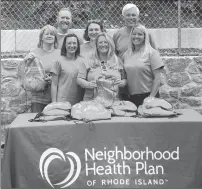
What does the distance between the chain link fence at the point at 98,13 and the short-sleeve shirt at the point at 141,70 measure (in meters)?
2.37

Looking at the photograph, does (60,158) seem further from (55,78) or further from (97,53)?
(97,53)

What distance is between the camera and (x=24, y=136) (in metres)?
4.65

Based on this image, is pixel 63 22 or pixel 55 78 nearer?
pixel 55 78

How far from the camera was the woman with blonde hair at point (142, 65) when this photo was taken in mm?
5105

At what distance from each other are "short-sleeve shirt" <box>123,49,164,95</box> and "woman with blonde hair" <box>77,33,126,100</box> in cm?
9

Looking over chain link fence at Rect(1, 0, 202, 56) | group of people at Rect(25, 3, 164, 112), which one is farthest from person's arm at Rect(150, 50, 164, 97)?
chain link fence at Rect(1, 0, 202, 56)

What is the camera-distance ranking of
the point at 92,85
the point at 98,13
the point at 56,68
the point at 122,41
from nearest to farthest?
1. the point at 92,85
2. the point at 56,68
3. the point at 122,41
4. the point at 98,13

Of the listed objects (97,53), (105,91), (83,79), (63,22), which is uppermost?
(63,22)

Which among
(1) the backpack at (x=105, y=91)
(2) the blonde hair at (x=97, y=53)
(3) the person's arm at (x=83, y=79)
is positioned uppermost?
(2) the blonde hair at (x=97, y=53)

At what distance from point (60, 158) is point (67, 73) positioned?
0.99 m

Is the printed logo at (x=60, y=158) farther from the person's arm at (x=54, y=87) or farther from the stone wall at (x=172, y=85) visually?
the stone wall at (x=172, y=85)

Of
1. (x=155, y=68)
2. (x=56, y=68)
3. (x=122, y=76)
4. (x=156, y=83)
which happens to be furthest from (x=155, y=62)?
(x=56, y=68)

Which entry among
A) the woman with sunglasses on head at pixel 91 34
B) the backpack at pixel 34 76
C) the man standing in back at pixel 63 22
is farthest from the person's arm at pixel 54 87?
the man standing in back at pixel 63 22

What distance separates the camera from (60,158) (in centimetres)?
463
